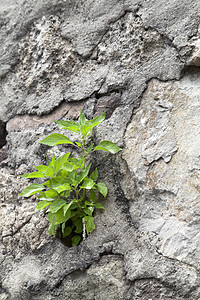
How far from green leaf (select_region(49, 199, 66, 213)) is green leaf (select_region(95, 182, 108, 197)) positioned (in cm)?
12

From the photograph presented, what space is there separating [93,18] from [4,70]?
47cm

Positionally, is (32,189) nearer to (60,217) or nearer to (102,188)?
(60,217)

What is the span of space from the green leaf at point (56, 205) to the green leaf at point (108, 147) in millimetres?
209

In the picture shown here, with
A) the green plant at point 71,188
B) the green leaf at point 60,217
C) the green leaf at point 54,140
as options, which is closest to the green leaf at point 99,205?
the green plant at point 71,188

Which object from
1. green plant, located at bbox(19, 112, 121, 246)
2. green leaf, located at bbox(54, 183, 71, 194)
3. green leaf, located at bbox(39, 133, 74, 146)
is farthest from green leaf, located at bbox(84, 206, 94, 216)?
green leaf, located at bbox(39, 133, 74, 146)

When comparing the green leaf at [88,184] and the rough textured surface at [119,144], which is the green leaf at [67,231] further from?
the green leaf at [88,184]

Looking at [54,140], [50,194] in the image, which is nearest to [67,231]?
[50,194]

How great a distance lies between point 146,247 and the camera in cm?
96

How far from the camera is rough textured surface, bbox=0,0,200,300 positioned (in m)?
0.95

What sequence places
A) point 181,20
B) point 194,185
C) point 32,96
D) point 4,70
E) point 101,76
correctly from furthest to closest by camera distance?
point 4,70, point 32,96, point 101,76, point 181,20, point 194,185

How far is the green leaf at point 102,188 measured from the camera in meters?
1.02

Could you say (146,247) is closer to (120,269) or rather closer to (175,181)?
(120,269)

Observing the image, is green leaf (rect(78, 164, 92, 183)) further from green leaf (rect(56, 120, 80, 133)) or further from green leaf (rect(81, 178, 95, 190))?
green leaf (rect(56, 120, 80, 133))

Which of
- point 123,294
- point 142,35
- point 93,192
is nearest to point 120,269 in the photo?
point 123,294
